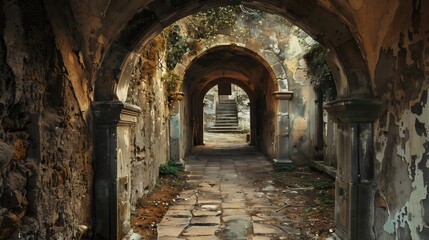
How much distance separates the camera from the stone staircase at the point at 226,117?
2445cm

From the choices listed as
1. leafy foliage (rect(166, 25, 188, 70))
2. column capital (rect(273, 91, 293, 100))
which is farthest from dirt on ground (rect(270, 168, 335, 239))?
leafy foliage (rect(166, 25, 188, 70))

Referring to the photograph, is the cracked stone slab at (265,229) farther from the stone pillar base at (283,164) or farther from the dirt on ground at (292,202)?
the stone pillar base at (283,164)

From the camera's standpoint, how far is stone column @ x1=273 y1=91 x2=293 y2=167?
860 cm

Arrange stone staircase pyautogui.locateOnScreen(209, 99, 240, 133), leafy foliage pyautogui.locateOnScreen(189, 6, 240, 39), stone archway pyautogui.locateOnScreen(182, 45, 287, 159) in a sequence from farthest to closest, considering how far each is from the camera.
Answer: stone staircase pyautogui.locateOnScreen(209, 99, 240, 133)
stone archway pyautogui.locateOnScreen(182, 45, 287, 159)
leafy foliage pyautogui.locateOnScreen(189, 6, 240, 39)

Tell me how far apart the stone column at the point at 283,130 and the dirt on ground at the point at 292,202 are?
0.66 m

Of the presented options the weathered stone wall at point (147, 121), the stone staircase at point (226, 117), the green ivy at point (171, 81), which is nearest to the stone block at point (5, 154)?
the weathered stone wall at point (147, 121)

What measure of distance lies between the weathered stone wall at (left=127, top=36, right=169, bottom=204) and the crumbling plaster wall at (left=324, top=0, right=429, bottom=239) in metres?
2.87

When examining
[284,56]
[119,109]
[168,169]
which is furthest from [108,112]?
[284,56]

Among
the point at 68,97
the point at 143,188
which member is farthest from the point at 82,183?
the point at 143,188

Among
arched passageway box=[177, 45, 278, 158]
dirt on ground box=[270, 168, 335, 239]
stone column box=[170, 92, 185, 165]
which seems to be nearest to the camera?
dirt on ground box=[270, 168, 335, 239]

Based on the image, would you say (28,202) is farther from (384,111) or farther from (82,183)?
(384,111)

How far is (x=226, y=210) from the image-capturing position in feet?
16.4

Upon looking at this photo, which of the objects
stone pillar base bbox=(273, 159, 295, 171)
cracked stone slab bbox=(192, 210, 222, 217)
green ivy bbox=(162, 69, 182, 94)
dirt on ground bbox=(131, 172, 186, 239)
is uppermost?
green ivy bbox=(162, 69, 182, 94)

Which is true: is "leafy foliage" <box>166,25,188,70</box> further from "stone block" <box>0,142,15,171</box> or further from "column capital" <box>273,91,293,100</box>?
"stone block" <box>0,142,15,171</box>
